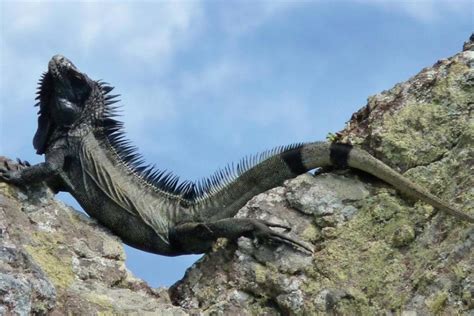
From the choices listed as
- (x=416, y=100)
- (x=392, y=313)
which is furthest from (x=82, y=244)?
(x=416, y=100)

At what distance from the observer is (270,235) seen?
26.5 feet

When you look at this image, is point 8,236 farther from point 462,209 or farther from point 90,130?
point 462,209

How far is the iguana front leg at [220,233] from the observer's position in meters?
8.09

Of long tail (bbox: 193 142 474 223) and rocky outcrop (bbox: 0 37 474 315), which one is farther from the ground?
long tail (bbox: 193 142 474 223)

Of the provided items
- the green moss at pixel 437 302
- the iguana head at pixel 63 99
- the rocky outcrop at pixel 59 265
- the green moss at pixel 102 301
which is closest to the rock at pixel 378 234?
the green moss at pixel 437 302

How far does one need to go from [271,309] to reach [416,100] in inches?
99.4

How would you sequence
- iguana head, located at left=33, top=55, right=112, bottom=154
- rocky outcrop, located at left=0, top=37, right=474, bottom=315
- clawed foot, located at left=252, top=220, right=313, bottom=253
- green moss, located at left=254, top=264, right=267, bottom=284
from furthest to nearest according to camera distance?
1. iguana head, located at left=33, top=55, right=112, bottom=154
2. clawed foot, located at left=252, top=220, right=313, bottom=253
3. green moss, located at left=254, top=264, right=267, bottom=284
4. rocky outcrop, located at left=0, top=37, right=474, bottom=315

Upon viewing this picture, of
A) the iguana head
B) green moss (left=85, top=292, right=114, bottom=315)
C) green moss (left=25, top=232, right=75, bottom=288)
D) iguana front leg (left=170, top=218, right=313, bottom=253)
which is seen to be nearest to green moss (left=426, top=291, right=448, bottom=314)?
iguana front leg (left=170, top=218, right=313, bottom=253)

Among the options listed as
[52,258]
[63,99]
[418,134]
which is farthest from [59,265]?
[418,134]

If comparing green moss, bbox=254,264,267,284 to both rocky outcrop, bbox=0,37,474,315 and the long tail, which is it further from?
the long tail

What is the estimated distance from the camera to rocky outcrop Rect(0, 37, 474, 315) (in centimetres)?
711

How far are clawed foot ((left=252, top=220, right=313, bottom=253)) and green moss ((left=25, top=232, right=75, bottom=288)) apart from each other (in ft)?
4.92

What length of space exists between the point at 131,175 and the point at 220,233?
1303 mm

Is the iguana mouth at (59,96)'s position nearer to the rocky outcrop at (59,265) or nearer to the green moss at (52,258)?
the rocky outcrop at (59,265)
